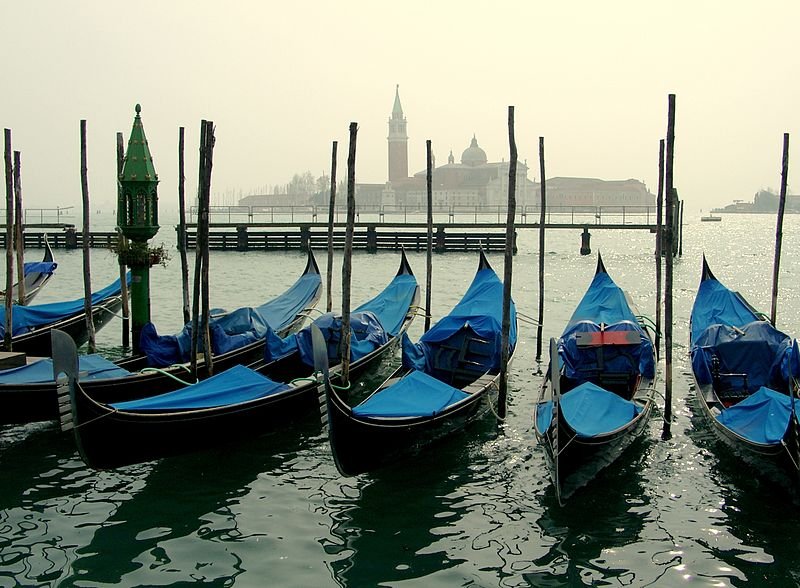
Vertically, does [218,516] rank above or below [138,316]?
below

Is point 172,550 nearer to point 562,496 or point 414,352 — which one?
point 562,496

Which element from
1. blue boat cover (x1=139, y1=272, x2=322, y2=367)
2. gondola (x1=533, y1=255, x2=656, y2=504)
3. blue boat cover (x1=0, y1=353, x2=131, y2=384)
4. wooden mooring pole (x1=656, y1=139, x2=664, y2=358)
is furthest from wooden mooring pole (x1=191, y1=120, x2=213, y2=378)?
wooden mooring pole (x1=656, y1=139, x2=664, y2=358)

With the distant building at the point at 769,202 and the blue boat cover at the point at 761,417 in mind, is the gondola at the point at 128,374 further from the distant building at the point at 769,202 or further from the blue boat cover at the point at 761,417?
the distant building at the point at 769,202

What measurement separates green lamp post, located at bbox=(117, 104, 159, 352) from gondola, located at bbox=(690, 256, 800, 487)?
231 inches

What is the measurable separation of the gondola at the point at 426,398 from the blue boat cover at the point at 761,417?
2.01 meters

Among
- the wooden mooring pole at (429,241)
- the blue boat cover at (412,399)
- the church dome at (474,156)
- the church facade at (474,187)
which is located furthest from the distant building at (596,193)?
the blue boat cover at (412,399)

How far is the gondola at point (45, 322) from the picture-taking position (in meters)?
9.77

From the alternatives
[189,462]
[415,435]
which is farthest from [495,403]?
[189,462]

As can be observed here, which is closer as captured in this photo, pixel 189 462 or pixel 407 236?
pixel 189 462

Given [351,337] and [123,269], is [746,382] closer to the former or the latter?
[351,337]

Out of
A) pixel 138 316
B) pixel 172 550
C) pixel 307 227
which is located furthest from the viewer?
pixel 307 227

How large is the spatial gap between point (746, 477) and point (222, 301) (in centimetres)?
1207

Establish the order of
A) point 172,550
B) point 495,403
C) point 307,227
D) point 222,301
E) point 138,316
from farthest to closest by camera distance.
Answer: point 307,227 → point 222,301 → point 138,316 → point 495,403 → point 172,550

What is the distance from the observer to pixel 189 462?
6.78 m
